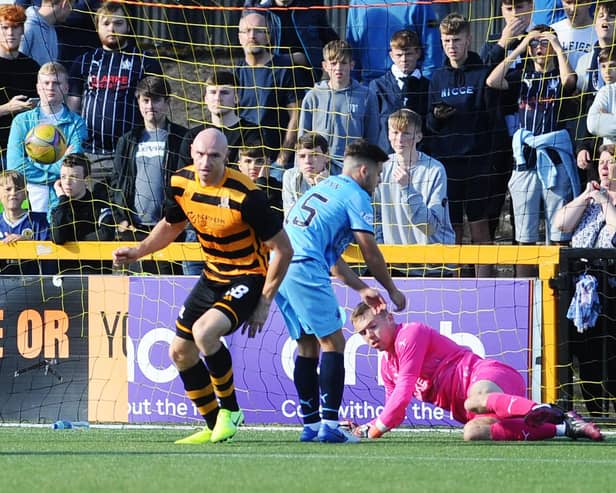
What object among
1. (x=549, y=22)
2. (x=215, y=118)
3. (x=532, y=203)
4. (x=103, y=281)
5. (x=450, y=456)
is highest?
(x=549, y=22)


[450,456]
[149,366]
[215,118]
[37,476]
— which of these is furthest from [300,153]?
[37,476]

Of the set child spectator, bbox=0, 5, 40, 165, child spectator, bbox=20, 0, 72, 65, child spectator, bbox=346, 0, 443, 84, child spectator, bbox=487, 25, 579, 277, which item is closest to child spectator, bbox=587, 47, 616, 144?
child spectator, bbox=487, 25, 579, 277

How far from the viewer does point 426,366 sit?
850cm

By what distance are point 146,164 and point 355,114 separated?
1.99 metres

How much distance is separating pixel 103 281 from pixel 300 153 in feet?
6.53

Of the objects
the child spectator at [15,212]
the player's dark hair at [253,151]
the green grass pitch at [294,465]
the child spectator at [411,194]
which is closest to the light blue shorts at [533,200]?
the child spectator at [411,194]

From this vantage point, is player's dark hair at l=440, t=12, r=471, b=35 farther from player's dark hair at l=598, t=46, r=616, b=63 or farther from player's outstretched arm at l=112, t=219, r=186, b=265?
player's outstretched arm at l=112, t=219, r=186, b=265

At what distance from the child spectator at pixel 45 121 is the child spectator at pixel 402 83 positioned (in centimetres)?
285

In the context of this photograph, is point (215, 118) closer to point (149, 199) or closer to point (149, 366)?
point (149, 199)

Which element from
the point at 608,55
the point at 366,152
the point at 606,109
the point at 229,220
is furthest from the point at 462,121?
the point at 229,220

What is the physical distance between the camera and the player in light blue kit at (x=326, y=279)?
27.4 ft

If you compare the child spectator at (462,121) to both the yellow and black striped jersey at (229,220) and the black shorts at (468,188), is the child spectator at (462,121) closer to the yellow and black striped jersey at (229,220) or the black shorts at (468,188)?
the black shorts at (468,188)

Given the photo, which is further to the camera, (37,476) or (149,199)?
(149,199)

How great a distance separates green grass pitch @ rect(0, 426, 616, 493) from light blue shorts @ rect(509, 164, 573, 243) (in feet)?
9.12
